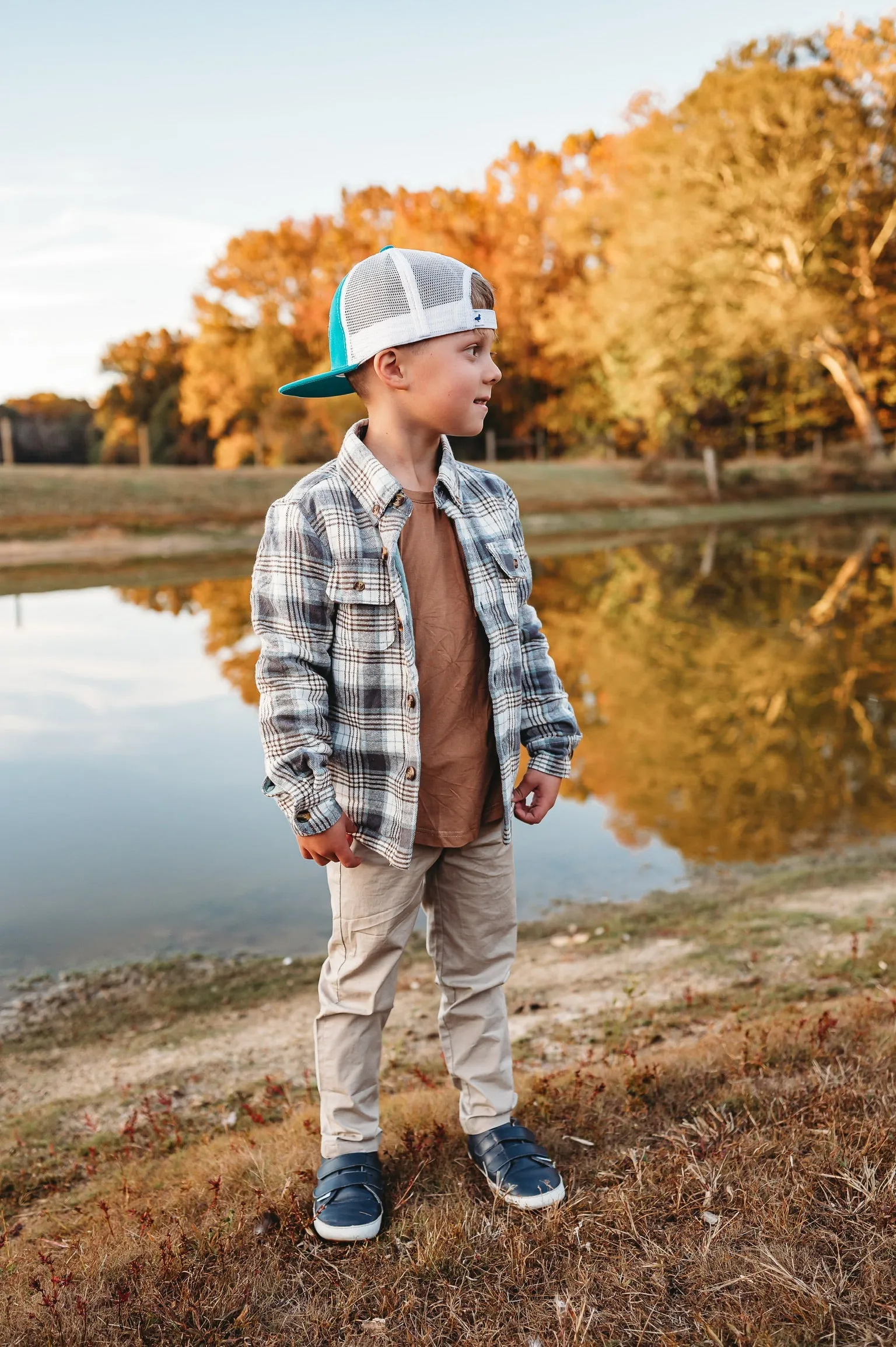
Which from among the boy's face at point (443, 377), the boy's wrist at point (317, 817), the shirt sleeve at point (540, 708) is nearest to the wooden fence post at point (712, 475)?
the shirt sleeve at point (540, 708)

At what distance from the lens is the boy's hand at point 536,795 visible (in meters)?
2.56

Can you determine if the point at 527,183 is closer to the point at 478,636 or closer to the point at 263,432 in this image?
the point at 263,432

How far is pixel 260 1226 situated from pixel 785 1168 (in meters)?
1.11

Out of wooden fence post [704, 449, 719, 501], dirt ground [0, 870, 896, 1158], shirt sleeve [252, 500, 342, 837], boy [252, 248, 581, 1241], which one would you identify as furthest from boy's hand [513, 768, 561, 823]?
wooden fence post [704, 449, 719, 501]

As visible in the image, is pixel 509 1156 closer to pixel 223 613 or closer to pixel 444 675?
pixel 444 675

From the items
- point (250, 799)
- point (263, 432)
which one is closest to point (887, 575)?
point (250, 799)

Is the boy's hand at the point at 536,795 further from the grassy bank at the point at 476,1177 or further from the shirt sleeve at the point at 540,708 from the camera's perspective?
the grassy bank at the point at 476,1177

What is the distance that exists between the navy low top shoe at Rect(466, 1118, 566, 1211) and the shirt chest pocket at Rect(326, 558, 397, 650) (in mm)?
1145

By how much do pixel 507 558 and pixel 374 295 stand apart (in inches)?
24.5

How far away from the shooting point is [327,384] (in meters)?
2.54

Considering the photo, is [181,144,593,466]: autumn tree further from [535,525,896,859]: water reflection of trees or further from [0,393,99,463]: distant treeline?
[535,525,896,859]: water reflection of trees

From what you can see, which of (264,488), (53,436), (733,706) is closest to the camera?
(733,706)

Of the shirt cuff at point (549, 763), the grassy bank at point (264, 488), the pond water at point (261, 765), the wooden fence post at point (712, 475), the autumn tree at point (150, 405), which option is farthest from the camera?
the autumn tree at point (150, 405)

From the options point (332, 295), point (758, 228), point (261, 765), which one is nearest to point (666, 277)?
point (758, 228)
